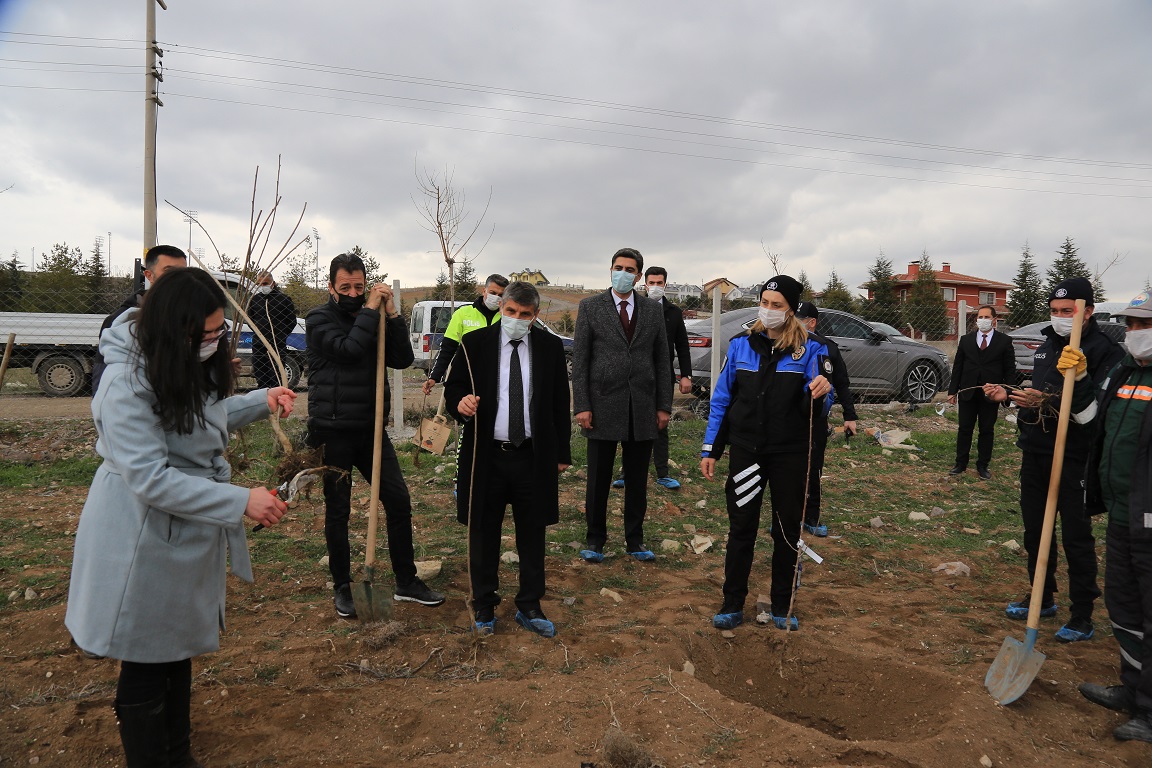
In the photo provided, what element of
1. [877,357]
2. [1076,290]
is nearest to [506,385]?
[1076,290]

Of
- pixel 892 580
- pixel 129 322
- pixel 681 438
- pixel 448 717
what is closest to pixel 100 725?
pixel 448 717

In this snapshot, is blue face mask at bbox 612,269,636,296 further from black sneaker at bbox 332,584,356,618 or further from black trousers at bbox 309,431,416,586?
black sneaker at bbox 332,584,356,618

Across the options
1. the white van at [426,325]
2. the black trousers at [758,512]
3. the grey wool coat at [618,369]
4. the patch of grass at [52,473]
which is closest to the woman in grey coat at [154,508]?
the black trousers at [758,512]

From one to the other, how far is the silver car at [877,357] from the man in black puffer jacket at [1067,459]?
632 cm

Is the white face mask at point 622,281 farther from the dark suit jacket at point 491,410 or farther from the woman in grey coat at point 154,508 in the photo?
the woman in grey coat at point 154,508

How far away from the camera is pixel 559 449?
13.8 ft

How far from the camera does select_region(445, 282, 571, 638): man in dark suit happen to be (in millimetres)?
4020

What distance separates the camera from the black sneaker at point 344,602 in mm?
4156

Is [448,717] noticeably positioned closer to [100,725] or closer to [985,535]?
[100,725]

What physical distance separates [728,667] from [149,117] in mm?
13206

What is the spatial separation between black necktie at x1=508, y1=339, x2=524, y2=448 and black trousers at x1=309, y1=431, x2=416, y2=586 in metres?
0.76

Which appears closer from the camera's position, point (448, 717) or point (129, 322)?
point (129, 322)

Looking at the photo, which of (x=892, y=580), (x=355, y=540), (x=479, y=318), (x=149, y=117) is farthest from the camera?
(x=149, y=117)

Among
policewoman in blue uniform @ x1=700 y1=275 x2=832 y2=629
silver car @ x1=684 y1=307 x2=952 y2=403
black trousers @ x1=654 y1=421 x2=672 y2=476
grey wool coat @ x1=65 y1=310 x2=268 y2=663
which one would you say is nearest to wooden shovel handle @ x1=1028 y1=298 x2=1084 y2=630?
policewoman in blue uniform @ x1=700 y1=275 x2=832 y2=629
